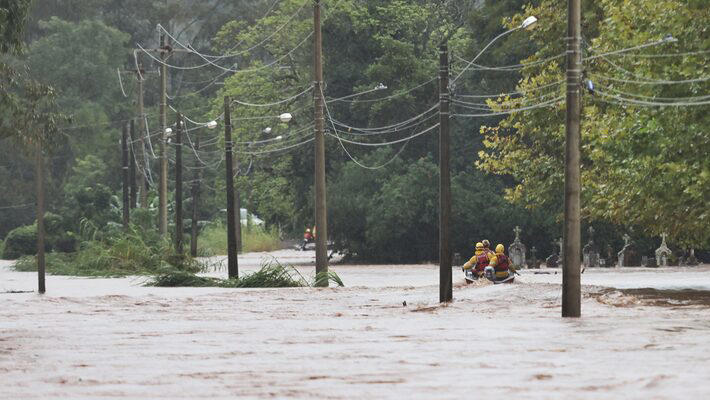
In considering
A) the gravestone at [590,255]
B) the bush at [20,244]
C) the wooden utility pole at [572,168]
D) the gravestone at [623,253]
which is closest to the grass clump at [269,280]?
the wooden utility pole at [572,168]

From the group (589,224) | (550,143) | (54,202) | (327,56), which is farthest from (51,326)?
(54,202)

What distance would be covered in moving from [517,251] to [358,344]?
45.8 meters

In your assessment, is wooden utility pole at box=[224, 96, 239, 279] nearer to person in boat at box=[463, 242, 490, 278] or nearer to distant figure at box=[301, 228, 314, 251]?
person in boat at box=[463, 242, 490, 278]

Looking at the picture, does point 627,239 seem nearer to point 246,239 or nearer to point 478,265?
point 478,265

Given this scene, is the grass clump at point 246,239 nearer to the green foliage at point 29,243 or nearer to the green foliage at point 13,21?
the green foliage at point 29,243

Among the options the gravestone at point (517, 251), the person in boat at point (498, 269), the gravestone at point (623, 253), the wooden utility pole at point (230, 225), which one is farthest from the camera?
the gravestone at point (623, 253)

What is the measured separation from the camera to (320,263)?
154 ft

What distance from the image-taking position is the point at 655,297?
3775 centimetres

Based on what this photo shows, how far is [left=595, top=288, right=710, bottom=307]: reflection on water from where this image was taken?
1389 inches

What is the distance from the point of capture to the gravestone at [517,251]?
69.4 m

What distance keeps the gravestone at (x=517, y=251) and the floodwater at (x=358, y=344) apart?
2602 cm

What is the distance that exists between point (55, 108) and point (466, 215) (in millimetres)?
45592

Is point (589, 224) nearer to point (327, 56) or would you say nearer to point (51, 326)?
point (327, 56)

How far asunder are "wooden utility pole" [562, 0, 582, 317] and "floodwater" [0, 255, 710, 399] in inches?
37.4
